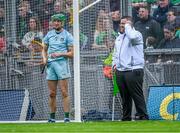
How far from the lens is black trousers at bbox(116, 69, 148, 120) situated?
16.2 metres

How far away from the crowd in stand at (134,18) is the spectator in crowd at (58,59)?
3.18 ft

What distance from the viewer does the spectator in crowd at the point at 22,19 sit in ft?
59.4

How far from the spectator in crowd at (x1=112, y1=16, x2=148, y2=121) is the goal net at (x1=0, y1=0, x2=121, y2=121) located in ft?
3.86

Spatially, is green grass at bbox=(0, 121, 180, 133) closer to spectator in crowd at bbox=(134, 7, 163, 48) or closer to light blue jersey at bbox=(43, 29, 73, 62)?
light blue jersey at bbox=(43, 29, 73, 62)

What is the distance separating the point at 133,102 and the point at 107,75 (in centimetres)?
82

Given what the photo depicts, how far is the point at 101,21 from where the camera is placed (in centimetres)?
1748

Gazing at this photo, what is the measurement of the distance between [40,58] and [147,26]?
2.56 metres

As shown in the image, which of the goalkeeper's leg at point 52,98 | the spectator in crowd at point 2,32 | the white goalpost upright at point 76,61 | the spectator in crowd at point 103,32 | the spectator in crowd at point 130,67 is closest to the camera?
the spectator in crowd at point 130,67

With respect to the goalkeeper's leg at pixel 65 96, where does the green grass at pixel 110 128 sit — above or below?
below

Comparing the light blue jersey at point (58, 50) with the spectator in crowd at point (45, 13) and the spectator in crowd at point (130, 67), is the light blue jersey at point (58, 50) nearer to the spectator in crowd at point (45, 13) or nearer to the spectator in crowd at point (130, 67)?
the spectator in crowd at point (130, 67)

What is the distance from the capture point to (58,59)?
655 inches

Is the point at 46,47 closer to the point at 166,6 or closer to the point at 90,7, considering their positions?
the point at 90,7

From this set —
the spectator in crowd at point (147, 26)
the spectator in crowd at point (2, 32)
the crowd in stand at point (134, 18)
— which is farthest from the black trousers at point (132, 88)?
the spectator in crowd at point (2, 32)

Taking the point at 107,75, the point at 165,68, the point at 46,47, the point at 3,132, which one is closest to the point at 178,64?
the point at 165,68
